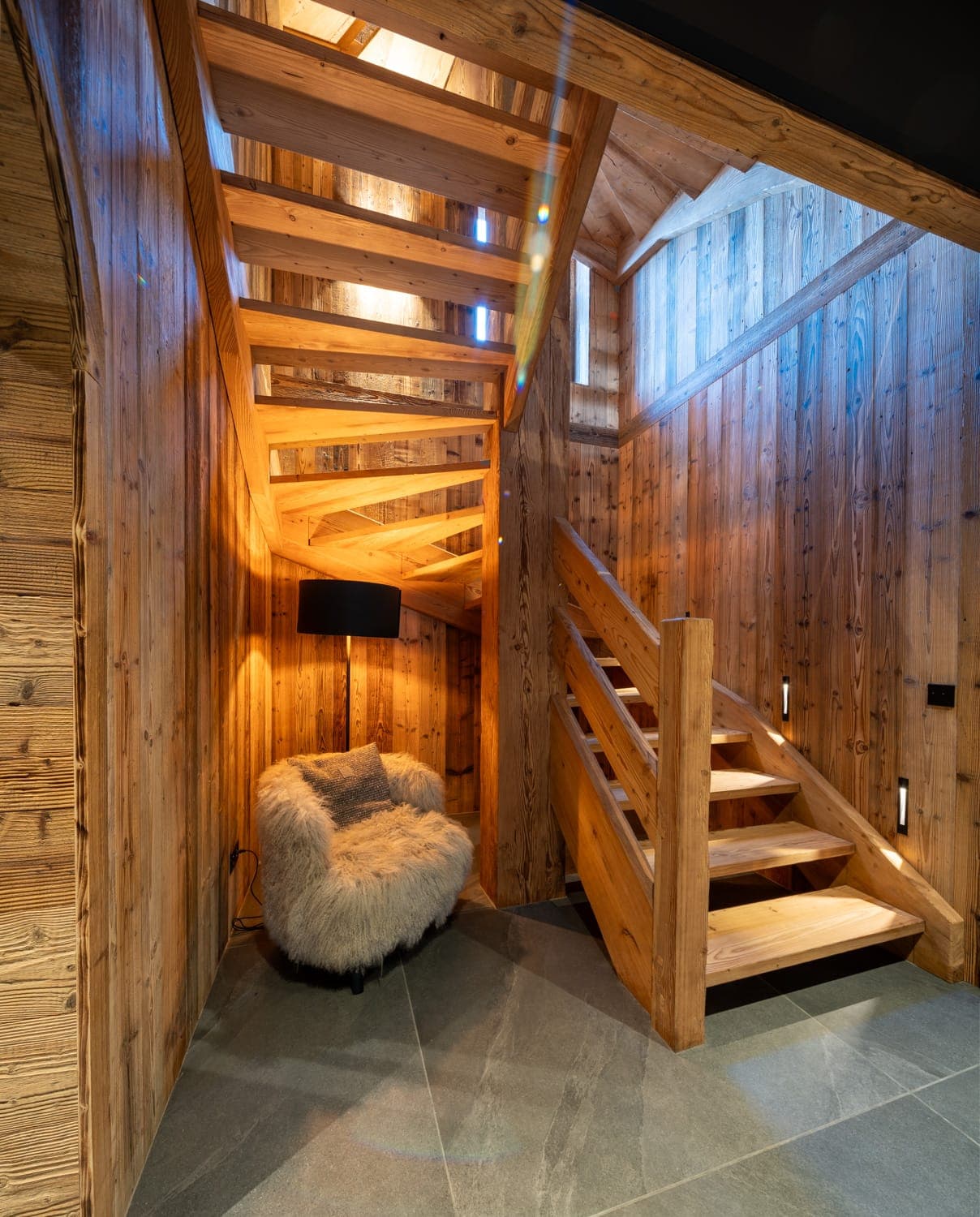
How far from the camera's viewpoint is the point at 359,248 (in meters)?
1.62

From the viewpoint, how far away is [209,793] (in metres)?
1.74

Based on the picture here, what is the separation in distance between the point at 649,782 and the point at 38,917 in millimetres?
1469

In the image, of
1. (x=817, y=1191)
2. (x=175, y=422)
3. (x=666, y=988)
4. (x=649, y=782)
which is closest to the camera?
(x=817, y=1191)

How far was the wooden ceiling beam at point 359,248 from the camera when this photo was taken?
4.76 ft

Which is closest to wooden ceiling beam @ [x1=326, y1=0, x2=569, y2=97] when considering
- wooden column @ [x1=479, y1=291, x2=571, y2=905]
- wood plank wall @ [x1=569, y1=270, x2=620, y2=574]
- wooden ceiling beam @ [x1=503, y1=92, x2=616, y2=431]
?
wooden ceiling beam @ [x1=503, y1=92, x2=616, y2=431]

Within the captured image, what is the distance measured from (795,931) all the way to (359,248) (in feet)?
8.69

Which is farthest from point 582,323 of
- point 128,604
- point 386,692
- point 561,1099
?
point 561,1099

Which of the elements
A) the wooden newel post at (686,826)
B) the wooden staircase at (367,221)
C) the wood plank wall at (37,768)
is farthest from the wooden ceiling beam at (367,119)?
the wooden newel post at (686,826)

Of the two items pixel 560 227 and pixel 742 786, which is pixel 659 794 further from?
pixel 560 227

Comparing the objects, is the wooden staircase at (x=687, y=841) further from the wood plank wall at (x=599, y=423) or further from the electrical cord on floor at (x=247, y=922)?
the wood plank wall at (x=599, y=423)

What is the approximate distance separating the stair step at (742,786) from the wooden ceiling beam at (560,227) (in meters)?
1.72

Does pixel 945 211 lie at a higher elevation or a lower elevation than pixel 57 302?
higher

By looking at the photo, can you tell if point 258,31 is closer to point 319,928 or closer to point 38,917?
point 38,917

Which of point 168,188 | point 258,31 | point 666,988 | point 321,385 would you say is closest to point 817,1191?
point 666,988
